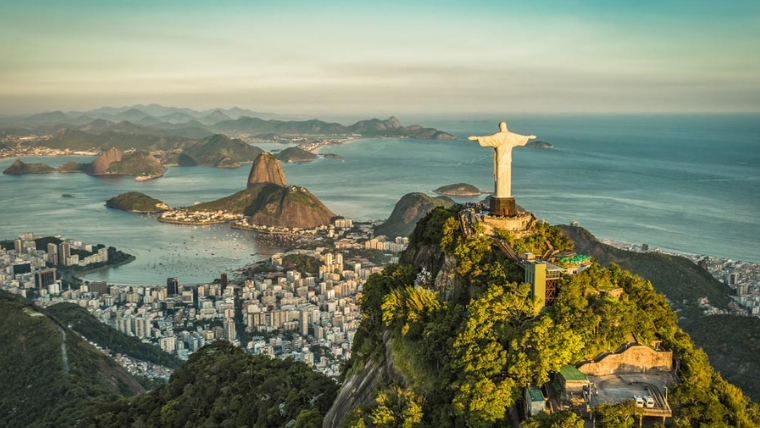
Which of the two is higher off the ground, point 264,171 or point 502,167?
point 502,167

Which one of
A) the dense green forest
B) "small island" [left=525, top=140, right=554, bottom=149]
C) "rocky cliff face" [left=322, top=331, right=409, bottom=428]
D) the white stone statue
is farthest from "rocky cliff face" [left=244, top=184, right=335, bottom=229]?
the dense green forest

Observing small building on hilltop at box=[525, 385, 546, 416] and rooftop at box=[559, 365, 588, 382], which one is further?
rooftop at box=[559, 365, 588, 382]

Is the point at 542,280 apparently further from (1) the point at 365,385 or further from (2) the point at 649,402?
(1) the point at 365,385

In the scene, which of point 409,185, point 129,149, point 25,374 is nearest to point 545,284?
point 25,374

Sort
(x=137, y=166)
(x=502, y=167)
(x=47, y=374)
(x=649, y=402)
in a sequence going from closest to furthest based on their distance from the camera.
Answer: (x=649, y=402) < (x=502, y=167) < (x=47, y=374) < (x=137, y=166)

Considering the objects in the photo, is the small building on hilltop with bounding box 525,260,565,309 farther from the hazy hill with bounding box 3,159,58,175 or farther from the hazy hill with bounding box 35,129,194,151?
the hazy hill with bounding box 35,129,194,151

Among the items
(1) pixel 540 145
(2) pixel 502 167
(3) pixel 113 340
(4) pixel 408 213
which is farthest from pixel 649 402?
(1) pixel 540 145

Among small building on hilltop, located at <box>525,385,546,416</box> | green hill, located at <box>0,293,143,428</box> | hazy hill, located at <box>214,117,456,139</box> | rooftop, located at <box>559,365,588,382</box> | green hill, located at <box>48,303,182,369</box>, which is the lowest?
green hill, located at <box>48,303,182,369</box>
